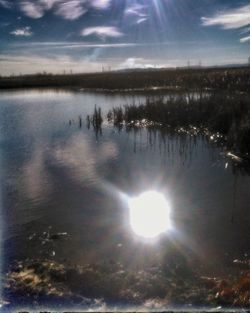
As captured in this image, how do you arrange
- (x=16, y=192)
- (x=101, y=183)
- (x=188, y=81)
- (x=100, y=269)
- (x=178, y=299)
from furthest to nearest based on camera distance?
(x=188, y=81)
(x=101, y=183)
(x=16, y=192)
(x=100, y=269)
(x=178, y=299)

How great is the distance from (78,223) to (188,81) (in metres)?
29.6

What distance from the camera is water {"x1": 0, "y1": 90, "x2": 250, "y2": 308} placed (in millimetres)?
7004

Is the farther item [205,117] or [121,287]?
[205,117]

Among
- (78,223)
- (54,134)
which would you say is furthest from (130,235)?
(54,134)

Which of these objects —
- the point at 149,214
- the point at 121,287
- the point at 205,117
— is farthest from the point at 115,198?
the point at 205,117

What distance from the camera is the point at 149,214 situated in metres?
8.90

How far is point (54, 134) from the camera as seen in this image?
775 inches

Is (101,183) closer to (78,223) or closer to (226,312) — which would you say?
(78,223)

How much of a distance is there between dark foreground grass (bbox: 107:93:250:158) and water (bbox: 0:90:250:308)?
84 centimetres

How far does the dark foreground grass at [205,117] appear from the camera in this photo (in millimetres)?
14219

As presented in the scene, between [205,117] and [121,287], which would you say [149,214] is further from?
[205,117]

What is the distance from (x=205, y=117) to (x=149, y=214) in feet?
32.9

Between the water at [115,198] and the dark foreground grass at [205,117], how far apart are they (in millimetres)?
843

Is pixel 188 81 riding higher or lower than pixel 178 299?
higher
